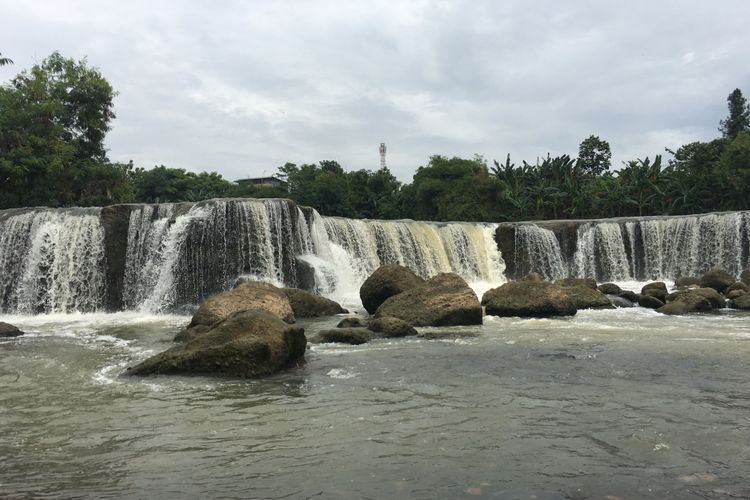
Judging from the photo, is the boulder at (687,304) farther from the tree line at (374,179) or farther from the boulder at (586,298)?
the tree line at (374,179)

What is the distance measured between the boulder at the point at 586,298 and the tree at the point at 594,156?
4208 cm

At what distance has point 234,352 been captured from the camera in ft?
28.3

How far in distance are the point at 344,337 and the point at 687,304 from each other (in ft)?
36.5

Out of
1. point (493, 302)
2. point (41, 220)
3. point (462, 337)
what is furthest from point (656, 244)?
point (41, 220)

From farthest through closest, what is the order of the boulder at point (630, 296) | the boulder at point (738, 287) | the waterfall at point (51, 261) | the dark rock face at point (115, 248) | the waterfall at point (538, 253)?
the waterfall at point (538, 253), the boulder at point (738, 287), the boulder at point (630, 296), the dark rock face at point (115, 248), the waterfall at point (51, 261)

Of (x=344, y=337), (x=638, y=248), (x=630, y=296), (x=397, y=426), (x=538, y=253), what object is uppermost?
(x=638, y=248)

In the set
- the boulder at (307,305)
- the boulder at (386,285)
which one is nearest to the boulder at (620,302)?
the boulder at (386,285)

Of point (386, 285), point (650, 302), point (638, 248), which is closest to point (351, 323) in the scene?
point (386, 285)

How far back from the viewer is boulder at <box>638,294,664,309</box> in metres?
18.9

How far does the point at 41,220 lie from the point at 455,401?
17.8 metres

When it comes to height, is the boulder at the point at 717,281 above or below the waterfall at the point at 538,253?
below

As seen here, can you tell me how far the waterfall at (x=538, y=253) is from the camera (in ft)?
99.6

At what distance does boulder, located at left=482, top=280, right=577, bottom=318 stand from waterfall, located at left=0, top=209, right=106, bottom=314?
12.5 metres

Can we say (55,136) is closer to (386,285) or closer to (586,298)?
(386,285)
